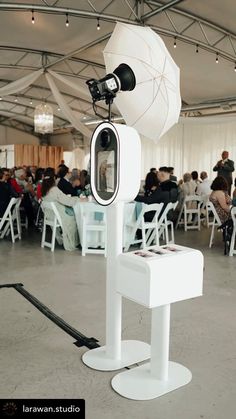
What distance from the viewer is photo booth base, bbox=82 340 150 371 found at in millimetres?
2229

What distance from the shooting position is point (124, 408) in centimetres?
187

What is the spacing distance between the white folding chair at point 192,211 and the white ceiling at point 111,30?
8.76ft

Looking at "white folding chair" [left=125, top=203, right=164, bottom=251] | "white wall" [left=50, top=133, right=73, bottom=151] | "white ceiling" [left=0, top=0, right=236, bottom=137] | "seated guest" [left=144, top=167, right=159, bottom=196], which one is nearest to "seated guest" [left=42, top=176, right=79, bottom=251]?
"white folding chair" [left=125, top=203, right=164, bottom=251]

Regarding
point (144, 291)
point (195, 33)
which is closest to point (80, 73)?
point (195, 33)

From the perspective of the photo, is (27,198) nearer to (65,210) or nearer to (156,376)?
(65,210)

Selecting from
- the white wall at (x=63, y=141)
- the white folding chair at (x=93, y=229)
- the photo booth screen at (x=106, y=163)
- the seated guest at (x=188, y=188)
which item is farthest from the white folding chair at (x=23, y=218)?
the white wall at (x=63, y=141)

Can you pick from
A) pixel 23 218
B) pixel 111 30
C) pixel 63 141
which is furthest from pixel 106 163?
pixel 63 141

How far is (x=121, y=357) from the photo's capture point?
7.60 feet

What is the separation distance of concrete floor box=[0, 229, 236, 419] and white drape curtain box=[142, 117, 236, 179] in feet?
25.2

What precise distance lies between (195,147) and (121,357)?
10.6 m

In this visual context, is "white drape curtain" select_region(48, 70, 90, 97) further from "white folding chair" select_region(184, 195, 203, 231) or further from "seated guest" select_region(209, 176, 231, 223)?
"seated guest" select_region(209, 176, 231, 223)

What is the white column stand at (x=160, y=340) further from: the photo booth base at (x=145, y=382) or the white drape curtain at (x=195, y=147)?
the white drape curtain at (x=195, y=147)

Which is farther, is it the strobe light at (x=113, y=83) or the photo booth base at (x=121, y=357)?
the photo booth base at (x=121, y=357)

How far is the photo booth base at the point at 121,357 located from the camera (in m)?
2.23
